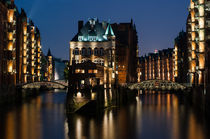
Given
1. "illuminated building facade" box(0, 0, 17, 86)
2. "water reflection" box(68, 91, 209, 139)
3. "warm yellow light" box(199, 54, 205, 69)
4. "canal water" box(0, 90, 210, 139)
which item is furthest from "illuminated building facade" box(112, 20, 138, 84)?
"water reflection" box(68, 91, 209, 139)

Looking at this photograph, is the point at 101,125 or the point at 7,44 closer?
the point at 101,125

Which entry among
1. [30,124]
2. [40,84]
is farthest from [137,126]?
[40,84]

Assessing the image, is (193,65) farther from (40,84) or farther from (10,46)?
(10,46)

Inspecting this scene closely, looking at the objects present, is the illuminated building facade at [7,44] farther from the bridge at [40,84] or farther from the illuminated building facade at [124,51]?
the illuminated building facade at [124,51]

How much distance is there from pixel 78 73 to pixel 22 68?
4552cm

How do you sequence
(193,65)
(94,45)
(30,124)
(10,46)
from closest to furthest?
(30,124) → (193,65) → (10,46) → (94,45)

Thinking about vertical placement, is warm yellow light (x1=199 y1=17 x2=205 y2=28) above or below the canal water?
above

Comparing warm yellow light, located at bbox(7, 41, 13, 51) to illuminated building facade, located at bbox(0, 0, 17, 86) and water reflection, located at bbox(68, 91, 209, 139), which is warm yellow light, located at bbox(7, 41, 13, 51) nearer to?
illuminated building facade, located at bbox(0, 0, 17, 86)

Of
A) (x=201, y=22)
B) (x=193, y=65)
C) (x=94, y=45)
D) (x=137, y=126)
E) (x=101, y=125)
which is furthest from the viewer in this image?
(x=94, y=45)

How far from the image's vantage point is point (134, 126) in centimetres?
6662

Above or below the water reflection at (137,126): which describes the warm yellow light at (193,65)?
above

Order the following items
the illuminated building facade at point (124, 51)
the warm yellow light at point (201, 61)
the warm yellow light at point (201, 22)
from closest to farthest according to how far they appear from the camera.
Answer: the warm yellow light at point (201, 61), the warm yellow light at point (201, 22), the illuminated building facade at point (124, 51)

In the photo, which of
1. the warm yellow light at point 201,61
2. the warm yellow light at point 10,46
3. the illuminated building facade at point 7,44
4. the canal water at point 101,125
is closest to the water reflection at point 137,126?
the canal water at point 101,125

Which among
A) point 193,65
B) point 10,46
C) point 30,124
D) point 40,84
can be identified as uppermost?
point 10,46
